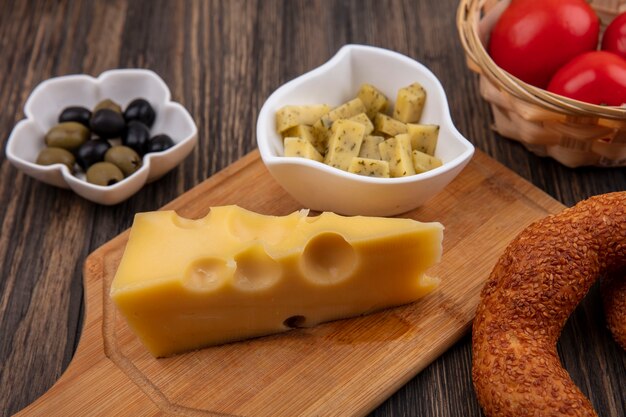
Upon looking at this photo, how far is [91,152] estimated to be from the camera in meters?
2.08

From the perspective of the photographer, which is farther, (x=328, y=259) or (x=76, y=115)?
(x=76, y=115)

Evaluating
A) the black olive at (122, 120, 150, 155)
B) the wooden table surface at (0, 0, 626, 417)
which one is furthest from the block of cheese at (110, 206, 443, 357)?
the black olive at (122, 120, 150, 155)

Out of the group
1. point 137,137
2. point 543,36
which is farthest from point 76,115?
point 543,36

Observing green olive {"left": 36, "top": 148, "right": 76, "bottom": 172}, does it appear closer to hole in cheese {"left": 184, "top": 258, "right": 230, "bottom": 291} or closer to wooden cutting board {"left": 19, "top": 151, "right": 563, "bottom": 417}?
wooden cutting board {"left": 19, "top": 151, "right": 563, "bottom": 417}

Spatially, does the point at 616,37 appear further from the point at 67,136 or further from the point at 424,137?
the point at 67,136

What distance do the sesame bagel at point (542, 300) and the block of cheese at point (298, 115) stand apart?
1.98 ft

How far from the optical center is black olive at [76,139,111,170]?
6.84 feet

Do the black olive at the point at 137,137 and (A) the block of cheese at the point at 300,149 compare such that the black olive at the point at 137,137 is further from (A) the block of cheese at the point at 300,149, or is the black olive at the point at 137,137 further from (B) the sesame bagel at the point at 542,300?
(B) the sesame bagel at the point at 542,300

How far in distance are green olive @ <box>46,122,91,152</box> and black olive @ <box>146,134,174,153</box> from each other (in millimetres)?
183

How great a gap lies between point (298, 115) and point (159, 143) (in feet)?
1.35

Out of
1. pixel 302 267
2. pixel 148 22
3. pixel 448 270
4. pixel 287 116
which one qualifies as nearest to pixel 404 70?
pixel 287 116

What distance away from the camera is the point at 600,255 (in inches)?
65.4

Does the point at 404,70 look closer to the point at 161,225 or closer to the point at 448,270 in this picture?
the point at 448,270

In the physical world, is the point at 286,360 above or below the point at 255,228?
below
